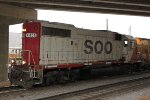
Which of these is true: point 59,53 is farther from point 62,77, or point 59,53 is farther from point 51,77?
point 51,77

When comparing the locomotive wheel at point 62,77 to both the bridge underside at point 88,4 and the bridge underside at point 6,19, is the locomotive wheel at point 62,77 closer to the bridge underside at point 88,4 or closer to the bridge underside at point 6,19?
the bridge underside at point 88,4

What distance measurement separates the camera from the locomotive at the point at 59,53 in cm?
1991

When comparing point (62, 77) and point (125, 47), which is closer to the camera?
point (62, 77)

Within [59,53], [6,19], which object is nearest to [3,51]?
[6,19]

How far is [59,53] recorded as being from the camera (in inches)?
859

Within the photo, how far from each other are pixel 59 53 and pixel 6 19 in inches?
320

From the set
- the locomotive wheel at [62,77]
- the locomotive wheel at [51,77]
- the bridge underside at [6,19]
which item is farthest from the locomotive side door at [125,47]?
the locomotive wheel at [51,77]

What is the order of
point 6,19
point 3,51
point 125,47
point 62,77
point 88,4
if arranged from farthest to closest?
point 125,47 < point 3,51 < point 6,19 < point 88,4 < point 62,77

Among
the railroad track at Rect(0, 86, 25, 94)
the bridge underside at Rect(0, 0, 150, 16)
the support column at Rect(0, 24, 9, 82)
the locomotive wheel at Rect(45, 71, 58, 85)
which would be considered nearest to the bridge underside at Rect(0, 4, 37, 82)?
the support column at Rect(0, 24, 9, 82)

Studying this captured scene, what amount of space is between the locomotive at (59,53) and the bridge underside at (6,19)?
560 centimetres

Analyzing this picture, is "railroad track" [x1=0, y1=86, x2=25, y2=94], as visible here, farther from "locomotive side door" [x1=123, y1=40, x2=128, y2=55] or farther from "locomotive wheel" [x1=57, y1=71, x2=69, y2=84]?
"locomotive side door" [x1=123, y1=40, x2=128, y2=55]

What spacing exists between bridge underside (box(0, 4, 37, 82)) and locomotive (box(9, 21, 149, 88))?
5599 millimetres

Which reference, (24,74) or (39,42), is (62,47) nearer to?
(39,42)

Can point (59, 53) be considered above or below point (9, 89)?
above
